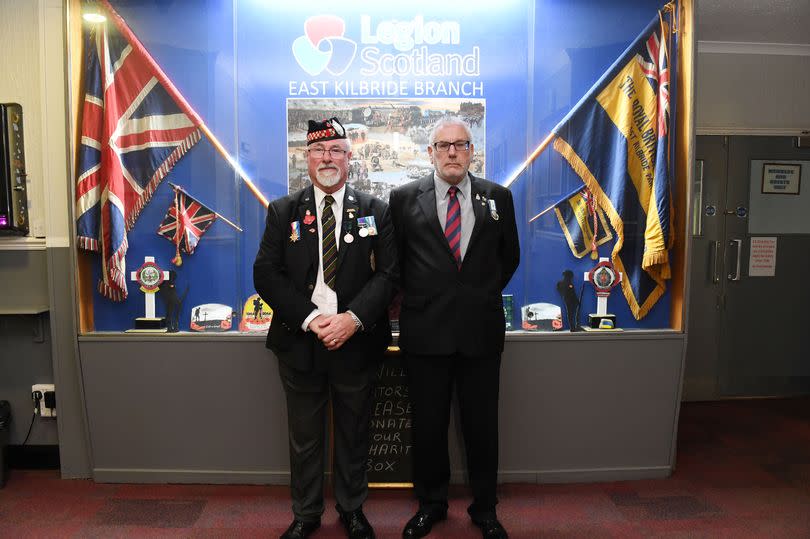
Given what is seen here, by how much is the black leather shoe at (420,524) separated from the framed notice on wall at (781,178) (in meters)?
3.63

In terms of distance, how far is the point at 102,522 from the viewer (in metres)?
2.49

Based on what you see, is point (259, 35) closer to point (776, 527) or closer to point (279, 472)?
point (279, 472)

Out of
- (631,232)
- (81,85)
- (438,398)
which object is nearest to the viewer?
(438,398)

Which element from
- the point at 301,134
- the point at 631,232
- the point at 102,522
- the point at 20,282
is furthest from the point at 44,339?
the point at 631,232

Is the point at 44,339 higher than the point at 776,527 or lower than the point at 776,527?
higher

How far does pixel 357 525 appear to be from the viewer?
232cm

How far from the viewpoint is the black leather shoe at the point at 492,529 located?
91.3 inches

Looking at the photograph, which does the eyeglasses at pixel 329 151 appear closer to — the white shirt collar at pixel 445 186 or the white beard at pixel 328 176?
the white beard at pixel 328 176

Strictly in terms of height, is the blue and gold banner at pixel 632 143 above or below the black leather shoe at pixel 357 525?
above

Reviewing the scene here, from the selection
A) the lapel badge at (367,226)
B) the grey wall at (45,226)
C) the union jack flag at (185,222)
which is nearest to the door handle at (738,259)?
the lapel badge at (367,226)

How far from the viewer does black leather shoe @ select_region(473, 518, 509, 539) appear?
2318 millimetres

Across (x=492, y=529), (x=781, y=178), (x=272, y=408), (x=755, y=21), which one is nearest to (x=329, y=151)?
(x=272, y=408)

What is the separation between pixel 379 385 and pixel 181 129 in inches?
64.6

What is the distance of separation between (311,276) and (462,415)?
91 cm
